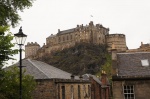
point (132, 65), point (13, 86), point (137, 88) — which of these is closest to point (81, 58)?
point (132, 65)

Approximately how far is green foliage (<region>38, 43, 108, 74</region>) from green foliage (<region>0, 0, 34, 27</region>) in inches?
4070

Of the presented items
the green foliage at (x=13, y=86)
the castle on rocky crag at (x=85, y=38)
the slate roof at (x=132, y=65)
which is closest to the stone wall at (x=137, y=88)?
the slate roof at (x=132, y=65)

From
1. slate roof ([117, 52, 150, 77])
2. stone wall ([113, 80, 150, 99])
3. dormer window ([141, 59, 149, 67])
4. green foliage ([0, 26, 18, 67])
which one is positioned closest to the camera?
green foliage ([0, 26, 18, 67])

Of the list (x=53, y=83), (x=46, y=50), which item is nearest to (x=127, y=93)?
(x=53, y=83)

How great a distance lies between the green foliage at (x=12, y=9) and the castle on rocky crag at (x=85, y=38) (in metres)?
123

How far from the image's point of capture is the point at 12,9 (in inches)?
782

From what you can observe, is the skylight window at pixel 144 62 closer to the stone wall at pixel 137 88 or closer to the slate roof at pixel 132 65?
the slate roof at pixel 132 65

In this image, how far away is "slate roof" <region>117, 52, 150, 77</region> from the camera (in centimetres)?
2684

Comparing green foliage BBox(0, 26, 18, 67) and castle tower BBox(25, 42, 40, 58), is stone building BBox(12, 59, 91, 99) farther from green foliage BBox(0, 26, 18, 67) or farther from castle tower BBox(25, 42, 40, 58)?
castle tower BBox(25, 42, 40, 58)

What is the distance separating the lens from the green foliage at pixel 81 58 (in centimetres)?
12662

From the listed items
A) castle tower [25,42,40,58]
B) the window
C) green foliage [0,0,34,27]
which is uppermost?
castle tower [25,42,40,58]

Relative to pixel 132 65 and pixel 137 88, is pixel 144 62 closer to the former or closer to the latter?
pixel 132 65

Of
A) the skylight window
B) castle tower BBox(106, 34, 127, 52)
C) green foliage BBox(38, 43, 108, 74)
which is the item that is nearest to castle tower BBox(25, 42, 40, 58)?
green foliage BBox(38, 43, 108, 74)

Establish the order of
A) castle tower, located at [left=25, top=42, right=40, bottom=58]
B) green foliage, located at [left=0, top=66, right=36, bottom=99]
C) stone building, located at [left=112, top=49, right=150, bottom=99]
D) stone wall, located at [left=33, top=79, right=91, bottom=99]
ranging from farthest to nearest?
castle tower, located at [left=25, top=42, right=40, bottom=58]
stone wall, located at [left=33, top=79, right=91, bottom=99]
stone building, located at [left=112, top=49, right=150, bottom=99]
green foliage, located at [left=0, top=66, right=36, bottom=99]
